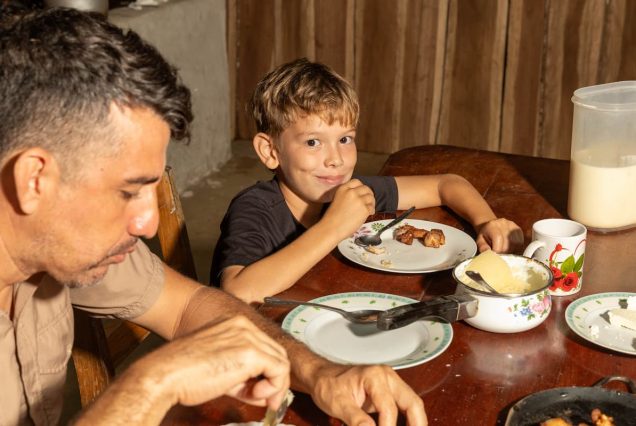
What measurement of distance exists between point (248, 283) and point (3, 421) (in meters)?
0.58

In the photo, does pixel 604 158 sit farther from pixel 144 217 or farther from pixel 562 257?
pixel 144 217

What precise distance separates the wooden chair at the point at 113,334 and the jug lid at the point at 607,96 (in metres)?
0.98

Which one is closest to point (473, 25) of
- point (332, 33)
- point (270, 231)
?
point (332, 33)

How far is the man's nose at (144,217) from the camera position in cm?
139

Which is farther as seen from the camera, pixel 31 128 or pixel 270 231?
pixel 270 231

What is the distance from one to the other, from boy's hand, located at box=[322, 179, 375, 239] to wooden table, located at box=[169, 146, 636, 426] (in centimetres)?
7

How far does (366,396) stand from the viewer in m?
1.38

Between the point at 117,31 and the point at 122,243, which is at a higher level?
the point at 117,31

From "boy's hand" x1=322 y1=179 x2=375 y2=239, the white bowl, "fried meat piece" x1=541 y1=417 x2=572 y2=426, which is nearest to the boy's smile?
"boy's hand" x1=322 y1=179 x2=375 y2=239

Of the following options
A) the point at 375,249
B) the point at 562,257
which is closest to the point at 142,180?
the point at 375,249

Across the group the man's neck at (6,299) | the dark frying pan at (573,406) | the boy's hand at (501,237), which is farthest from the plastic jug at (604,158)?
the man's neck at (6,299)

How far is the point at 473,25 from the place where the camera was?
190 inches

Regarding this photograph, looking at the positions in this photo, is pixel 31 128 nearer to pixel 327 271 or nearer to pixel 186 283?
pixel 186 283

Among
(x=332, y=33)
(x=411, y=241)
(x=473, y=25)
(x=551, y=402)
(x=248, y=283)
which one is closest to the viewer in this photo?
(x=551, y=402)
